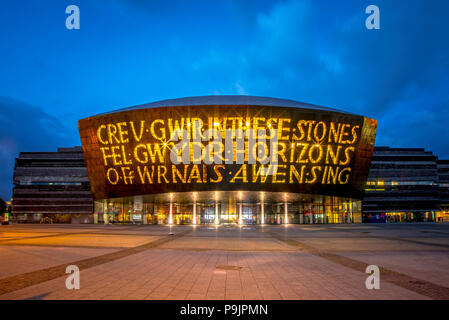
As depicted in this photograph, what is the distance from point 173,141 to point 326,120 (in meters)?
18.4

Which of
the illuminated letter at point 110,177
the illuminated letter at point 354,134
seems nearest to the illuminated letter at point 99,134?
the illuminated letter at point 110,177

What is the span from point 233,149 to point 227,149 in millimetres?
701

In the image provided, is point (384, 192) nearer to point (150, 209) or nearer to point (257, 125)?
point (257, 125)

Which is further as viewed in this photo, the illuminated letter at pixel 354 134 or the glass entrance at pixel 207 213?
the glass entrance at pixel 207 213

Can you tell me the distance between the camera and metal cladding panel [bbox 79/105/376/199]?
3388 centimetres

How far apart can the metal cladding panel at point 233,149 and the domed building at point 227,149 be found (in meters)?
0.12

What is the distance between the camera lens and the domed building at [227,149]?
112ft

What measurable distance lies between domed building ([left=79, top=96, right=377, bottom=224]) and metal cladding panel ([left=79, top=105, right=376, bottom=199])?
117mm

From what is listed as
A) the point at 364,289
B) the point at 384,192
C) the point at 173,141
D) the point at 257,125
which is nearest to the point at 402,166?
the point at 384,192

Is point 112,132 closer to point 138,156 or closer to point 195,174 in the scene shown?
point 138,156

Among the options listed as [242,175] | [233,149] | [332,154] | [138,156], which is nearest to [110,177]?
[138,156]

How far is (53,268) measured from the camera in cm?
1017

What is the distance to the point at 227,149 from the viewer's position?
34.4 meters

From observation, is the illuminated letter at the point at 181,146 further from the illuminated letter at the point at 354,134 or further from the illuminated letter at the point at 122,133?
the illuminated letter at the point at 354,134
